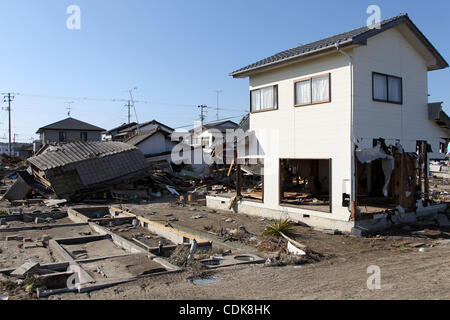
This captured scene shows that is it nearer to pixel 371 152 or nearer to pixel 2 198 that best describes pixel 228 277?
pixel 371 152

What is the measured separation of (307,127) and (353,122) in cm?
178

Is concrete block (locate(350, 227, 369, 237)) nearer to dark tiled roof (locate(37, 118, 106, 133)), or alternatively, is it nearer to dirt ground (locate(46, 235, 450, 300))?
dirt ground (locate(46, 235, 450, 300))

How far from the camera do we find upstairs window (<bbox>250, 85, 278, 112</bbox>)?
1403 centimetres

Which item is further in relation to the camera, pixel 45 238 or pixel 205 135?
pixel 205 135

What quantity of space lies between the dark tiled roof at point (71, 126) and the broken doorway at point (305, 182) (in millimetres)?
35304

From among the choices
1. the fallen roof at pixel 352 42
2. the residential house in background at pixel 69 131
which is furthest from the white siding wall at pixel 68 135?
the fallen roof at pixel 352 42

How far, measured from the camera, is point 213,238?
1050cm

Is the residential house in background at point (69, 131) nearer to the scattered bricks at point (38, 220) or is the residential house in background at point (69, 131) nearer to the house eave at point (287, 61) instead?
the scattered bricks at point (38, 220)

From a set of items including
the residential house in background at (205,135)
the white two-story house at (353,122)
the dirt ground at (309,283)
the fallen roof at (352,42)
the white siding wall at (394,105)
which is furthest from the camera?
the residential house in background at (205,135)

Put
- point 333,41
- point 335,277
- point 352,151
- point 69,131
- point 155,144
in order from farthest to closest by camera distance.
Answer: point 69,131
point 155,144
point 333,41
point 352,151
point 335,277

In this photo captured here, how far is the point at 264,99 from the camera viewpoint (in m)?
14.6

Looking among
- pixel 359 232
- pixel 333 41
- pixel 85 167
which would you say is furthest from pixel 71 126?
pixel 359 232

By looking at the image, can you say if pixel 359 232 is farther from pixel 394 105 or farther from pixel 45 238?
pixel 45 238

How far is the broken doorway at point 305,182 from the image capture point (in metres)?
14.9
